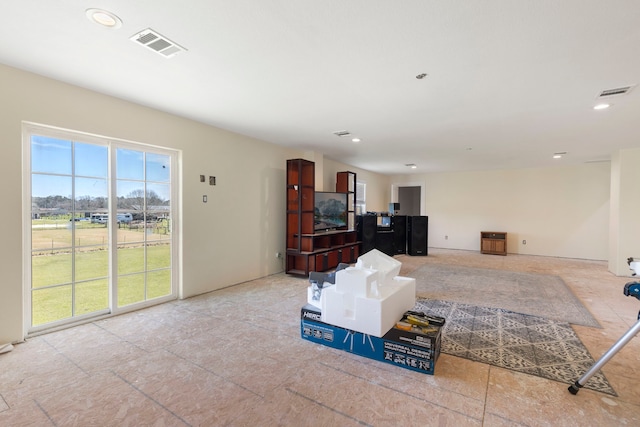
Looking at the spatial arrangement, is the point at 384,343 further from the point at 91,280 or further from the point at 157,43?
the point at 91,280

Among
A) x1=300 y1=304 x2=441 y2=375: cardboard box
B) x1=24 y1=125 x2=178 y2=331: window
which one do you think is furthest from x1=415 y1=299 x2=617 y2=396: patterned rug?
x1=24 y1=125 x2=178 y2=331: window

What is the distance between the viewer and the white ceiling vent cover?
6.46 ft

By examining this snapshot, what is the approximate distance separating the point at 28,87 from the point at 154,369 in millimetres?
2675

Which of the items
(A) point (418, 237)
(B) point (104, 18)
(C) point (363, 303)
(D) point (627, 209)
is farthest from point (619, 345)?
(A) point (418, 237)

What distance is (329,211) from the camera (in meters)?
5.95

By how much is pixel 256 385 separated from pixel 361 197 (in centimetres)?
679

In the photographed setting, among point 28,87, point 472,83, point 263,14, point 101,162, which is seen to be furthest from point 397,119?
point 28,87

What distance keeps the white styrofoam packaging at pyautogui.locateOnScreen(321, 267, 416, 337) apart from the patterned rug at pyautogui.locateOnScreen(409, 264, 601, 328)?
186 centimetres

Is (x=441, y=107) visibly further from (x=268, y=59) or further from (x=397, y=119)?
(x=268, y=59)

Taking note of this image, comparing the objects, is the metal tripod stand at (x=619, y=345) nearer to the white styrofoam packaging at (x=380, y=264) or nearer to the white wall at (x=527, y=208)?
the white styrofoam packaging at (x=380, y=264)

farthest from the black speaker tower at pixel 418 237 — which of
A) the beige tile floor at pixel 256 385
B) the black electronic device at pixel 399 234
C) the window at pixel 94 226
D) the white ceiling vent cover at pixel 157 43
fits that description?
the white ceiling vent cover at pixel 157 43

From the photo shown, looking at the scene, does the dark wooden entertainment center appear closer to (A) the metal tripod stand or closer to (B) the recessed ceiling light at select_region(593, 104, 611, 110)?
(A) the metal tripod stand

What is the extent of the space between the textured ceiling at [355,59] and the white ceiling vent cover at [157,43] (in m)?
0.05

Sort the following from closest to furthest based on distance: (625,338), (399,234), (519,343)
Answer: (625,338) → (519,343) → (399,234)
